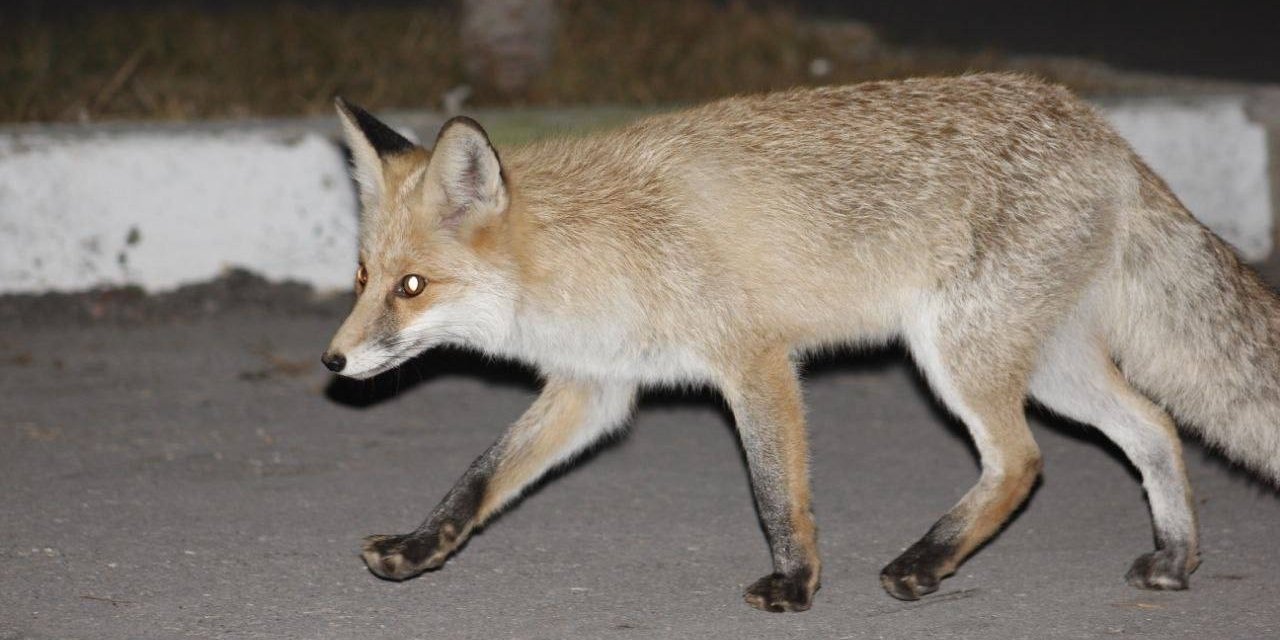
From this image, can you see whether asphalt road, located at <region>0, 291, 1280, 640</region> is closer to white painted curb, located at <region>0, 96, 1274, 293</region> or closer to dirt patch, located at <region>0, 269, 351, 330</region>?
dirt patch, located at <region>0, 269, 351, 330</region>

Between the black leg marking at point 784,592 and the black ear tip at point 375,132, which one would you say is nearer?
the black leg marking at point 784,592

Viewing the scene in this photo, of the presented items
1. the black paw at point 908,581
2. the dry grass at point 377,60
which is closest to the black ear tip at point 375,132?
the black paw at point 908,581

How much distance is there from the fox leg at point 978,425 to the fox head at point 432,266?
4.22 ft

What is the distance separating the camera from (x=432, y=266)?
4.10 m

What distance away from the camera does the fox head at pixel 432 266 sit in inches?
158

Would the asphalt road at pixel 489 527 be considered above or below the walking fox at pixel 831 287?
below

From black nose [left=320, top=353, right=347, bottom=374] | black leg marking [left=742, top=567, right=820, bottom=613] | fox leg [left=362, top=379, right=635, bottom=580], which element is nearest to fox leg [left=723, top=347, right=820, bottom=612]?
black leg marking [left=742, top=567, right=820, bottom=613]

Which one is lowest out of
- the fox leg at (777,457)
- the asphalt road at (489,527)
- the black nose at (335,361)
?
the asphalt road at (489,527)

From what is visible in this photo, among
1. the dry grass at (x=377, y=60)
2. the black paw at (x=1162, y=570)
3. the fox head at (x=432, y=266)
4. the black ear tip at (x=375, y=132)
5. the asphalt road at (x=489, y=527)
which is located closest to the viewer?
the asphalt road at (x=489, y=527)

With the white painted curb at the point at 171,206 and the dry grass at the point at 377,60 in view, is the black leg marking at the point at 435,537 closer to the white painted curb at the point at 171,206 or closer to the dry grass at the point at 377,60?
the white painted curb at the point at 171,206

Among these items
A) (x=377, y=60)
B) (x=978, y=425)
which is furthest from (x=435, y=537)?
(x=377, y=60)

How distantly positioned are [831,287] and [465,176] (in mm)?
1132

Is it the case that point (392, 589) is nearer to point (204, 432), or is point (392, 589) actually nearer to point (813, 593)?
point (813, 593)

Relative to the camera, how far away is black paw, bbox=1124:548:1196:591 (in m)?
4.12
